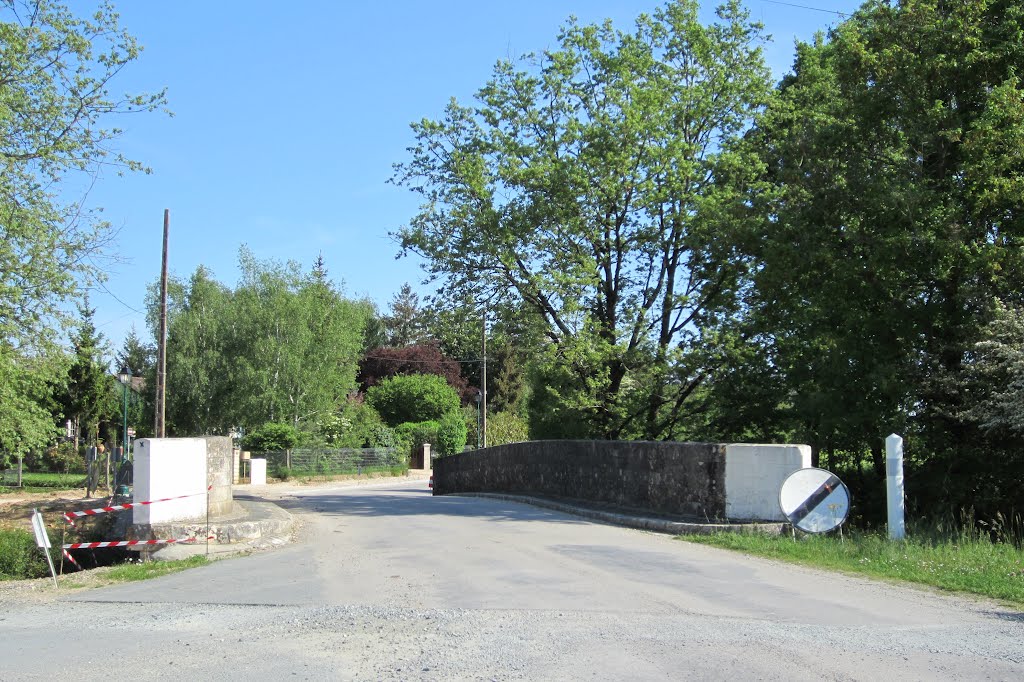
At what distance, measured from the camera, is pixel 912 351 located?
54.2 ft

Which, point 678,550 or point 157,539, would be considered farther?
point 157,539

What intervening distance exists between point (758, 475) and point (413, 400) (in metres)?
Answer: 46.8

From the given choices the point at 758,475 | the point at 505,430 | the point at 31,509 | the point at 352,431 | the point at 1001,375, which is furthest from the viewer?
the point at 505,430

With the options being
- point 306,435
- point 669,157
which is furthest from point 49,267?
point 306,435

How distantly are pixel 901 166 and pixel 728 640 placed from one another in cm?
1355

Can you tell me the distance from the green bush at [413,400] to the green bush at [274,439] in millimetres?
14709

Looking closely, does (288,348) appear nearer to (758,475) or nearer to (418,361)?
(418,361)

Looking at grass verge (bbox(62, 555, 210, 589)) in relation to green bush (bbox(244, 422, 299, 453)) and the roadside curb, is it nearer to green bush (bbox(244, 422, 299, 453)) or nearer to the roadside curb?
the roadside curb

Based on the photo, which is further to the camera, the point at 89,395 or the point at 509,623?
the point at 89,395

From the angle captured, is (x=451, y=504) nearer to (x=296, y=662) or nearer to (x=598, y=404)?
(x=598, y=404)

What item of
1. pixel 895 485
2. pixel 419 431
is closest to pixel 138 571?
pixel 895 485

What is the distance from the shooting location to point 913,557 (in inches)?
408

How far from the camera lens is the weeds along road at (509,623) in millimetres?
5922

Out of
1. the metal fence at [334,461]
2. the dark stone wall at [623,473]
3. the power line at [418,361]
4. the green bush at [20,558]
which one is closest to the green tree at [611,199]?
the dark stone wall at [623,473]
